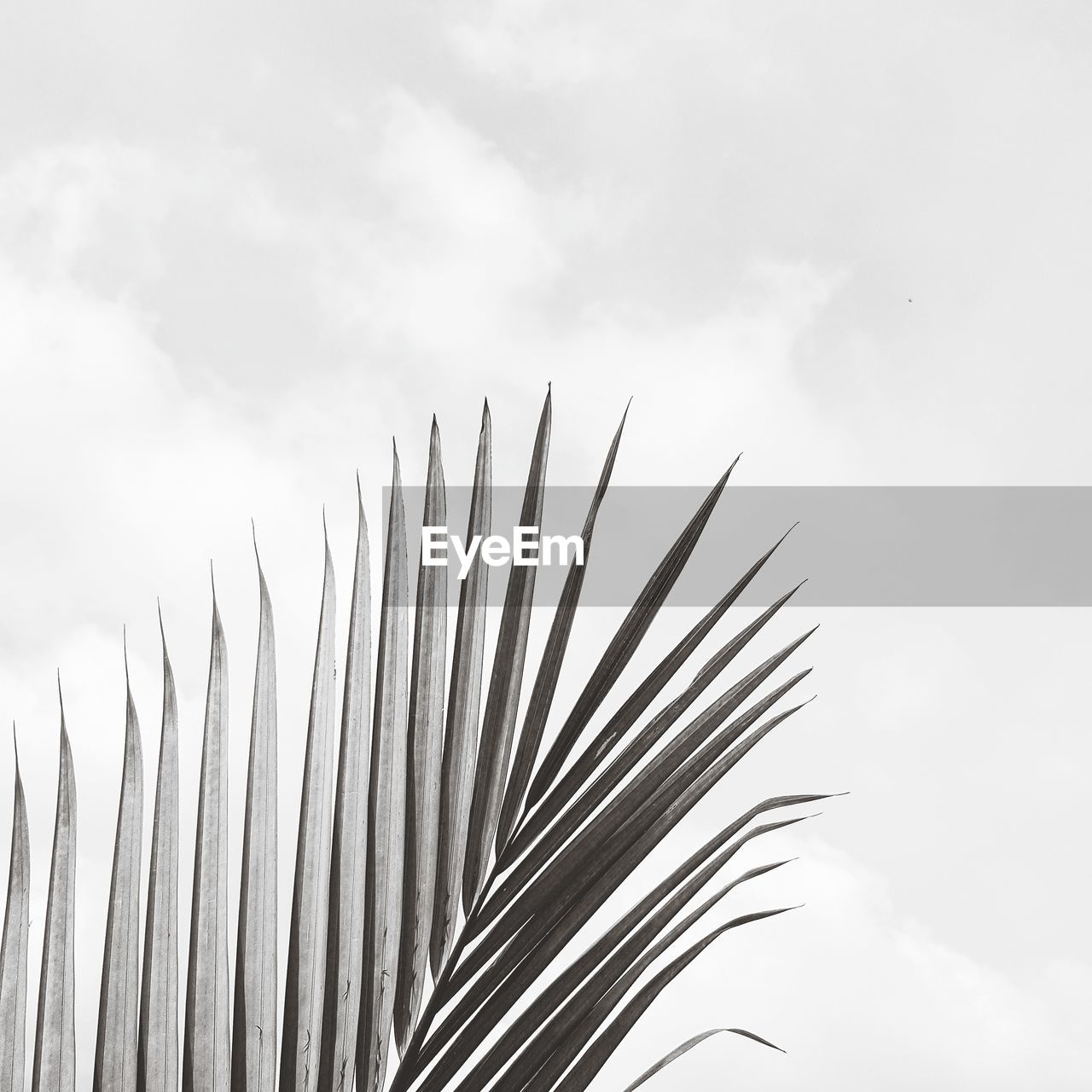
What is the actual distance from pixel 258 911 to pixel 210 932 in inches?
2.3

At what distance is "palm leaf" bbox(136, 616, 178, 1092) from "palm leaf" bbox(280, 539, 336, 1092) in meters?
0.13

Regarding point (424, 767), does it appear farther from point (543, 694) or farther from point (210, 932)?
point (210, 932)

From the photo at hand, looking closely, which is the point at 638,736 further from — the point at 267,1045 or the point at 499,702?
the point at 267,1045

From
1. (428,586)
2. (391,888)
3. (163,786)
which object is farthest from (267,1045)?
(428,586)

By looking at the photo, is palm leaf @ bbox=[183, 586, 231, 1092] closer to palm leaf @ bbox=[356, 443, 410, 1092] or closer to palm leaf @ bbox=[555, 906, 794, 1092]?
palm leaf @ bbox=[356, 443, 410, 1092]

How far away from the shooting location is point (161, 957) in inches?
47.8

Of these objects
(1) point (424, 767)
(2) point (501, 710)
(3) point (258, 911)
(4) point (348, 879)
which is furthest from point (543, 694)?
(3) point (258, 911)

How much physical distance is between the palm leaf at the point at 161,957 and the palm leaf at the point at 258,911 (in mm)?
74

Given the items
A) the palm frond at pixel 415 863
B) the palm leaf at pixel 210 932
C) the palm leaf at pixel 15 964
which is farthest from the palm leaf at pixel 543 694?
the palm leaf at pixel 15 964

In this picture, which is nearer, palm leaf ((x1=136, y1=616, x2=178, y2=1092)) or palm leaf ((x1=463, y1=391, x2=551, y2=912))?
palm leaf ((x1=136, y1=616, x2=178, y2=1092))

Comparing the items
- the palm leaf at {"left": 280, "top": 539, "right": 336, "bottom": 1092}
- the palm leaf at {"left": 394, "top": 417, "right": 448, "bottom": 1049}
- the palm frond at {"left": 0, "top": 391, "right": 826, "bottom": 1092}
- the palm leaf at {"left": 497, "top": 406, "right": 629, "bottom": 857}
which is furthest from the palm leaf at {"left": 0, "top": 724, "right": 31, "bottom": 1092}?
the palm leaf at {"left": 497, "top": 406, "right": 629, "bottom": 857}

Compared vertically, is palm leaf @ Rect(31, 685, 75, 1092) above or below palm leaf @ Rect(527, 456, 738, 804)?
below

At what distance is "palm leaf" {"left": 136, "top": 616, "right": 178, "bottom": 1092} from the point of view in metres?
1.19

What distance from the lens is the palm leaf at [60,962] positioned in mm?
1198
